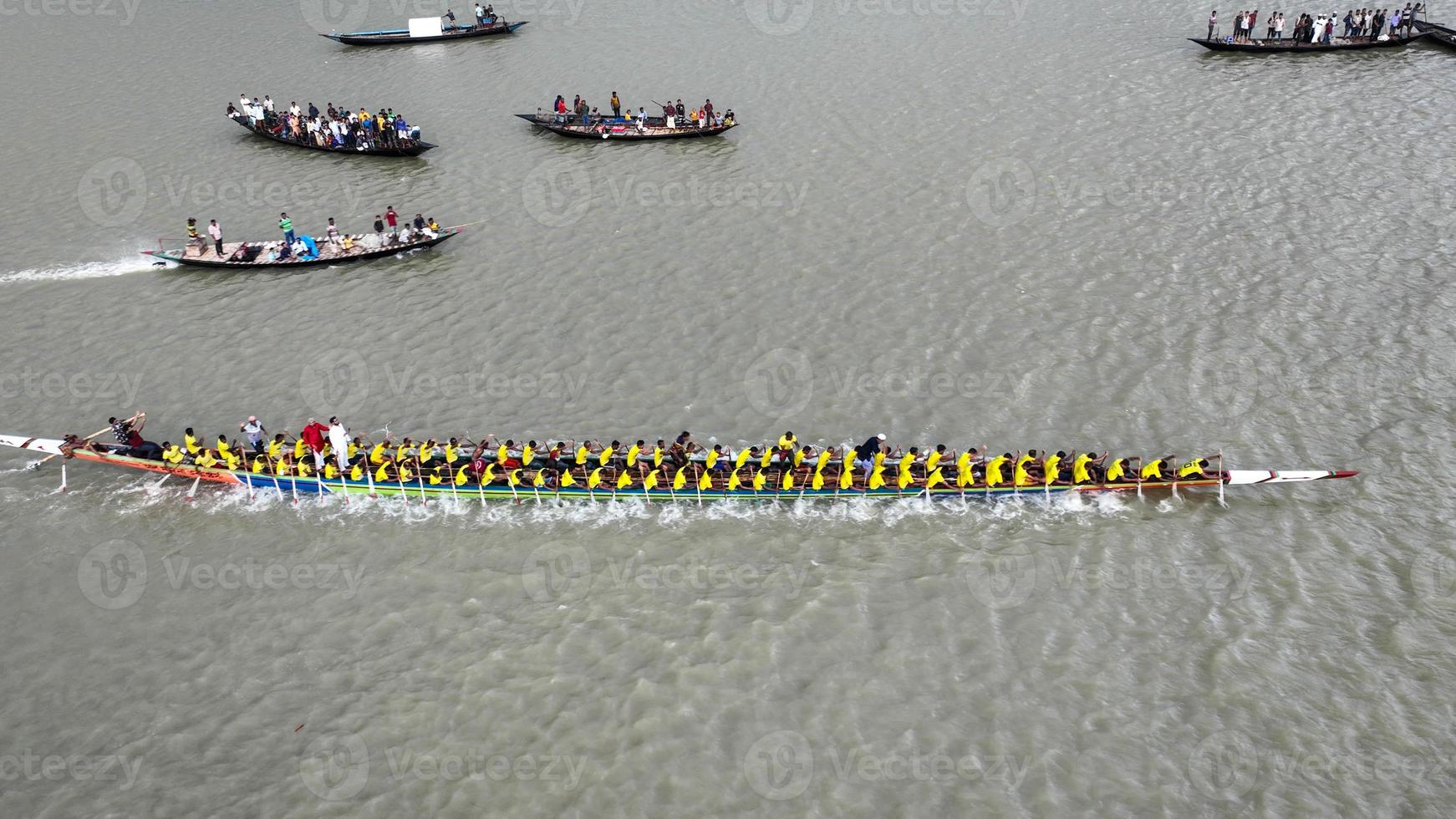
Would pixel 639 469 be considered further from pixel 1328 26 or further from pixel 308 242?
pixel 1328 26

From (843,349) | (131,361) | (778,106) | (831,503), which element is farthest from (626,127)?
(831,503)

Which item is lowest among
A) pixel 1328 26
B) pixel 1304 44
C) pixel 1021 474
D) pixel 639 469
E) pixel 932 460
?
pixel 639 469

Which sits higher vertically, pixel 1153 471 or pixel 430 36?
pixel 430 36

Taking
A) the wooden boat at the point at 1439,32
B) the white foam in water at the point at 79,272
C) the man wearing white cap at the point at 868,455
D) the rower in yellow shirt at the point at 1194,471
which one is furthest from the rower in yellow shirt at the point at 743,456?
the wooden boat at the point at 1439,32

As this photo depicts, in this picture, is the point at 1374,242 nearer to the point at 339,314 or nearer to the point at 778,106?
the point at 778,106

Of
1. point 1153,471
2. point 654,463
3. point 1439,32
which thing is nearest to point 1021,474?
point 1153,471

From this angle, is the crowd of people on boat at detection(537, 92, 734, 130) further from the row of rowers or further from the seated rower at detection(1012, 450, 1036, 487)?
the seated rower at detection(1012, 450, 1036, 487)

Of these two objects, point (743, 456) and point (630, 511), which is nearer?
point (743, 456)
